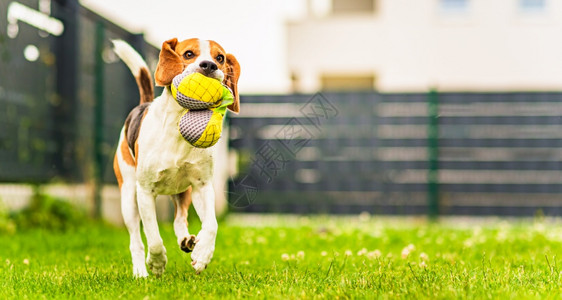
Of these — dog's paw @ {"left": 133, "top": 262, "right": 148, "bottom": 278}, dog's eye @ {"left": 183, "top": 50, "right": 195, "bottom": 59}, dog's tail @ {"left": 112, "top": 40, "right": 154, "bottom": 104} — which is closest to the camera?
dog's eye @ {"left": 183, "top": 50, "right": 195, "bottom": 59}

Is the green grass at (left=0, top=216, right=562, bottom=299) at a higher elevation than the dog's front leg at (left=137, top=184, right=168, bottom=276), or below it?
below

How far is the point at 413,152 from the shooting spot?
34.4 ft

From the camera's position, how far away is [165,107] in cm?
397

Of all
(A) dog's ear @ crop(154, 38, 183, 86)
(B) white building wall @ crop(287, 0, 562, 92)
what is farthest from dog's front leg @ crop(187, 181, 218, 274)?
(B) white building wall @ crop(287, 0, 562, 92)

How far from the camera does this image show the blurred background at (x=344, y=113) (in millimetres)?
7681

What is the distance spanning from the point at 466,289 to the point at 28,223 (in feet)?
17.6

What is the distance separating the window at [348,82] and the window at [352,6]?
1.91 metres

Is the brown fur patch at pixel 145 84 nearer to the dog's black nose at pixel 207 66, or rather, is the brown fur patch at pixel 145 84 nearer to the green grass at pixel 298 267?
the green grass at pixel 298 267

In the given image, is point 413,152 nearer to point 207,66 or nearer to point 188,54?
point 188,54

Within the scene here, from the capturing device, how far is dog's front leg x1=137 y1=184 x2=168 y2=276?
13.4 feet

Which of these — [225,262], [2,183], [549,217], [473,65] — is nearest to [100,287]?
[225,262]

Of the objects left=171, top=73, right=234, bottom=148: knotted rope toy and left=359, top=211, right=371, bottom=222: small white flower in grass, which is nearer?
left=171, top=73, right=234, bottom=148: knotted rope toy

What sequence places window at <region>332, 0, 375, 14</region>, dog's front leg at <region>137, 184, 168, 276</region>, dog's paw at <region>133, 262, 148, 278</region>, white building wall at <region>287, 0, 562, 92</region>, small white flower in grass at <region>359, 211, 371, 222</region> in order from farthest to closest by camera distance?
window at <region>332, 0, 375, 14</region>
white building wall at <region>287, 0, 562, 92</region>
small white flower in grass at <region>359, 211, 371, 222</region>
dog's paw at <region>133, 262, 148, 278</region>
dog's front leg at <region>137, 184, 168, 276</region>

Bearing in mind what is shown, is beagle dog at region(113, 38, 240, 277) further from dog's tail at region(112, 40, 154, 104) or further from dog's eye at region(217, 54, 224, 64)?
dog's tail at region(112, 40, 154, 104)
